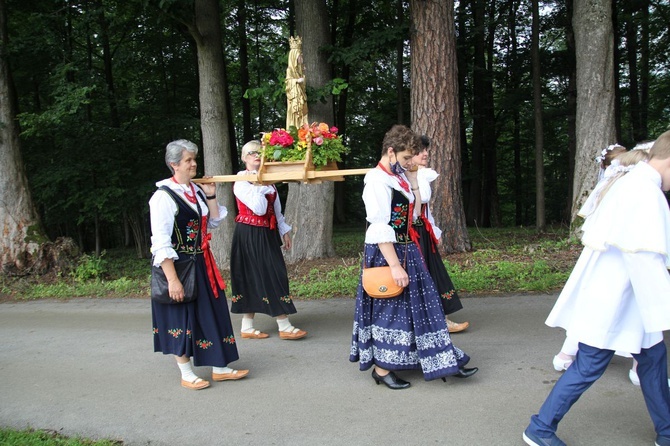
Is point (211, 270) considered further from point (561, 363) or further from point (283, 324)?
point (561, 363)

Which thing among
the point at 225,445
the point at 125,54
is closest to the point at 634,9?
the point at 125,54

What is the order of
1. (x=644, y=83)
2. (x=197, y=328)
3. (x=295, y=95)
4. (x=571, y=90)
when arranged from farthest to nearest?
1. (x=644, y=83)
2. (x=571, y=90)
3. (x=295, y=95)
4. (x=197, y=328)

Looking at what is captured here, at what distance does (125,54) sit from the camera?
1373 cm

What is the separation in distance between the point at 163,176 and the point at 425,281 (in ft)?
39.9

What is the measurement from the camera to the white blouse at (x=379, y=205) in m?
3.96

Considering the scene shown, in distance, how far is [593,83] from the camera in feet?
31.7

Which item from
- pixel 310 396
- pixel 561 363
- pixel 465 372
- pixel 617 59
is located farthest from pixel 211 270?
pixel 617 59

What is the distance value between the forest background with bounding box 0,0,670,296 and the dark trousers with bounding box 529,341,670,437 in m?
5.23

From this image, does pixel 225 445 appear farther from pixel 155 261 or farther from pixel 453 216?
pixel 453 216

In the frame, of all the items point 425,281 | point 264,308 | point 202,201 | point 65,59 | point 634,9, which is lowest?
point 264,308

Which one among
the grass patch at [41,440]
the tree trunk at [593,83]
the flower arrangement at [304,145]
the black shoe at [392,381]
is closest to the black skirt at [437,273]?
the flower arrangement at [304,145]

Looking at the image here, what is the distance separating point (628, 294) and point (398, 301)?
166 cm

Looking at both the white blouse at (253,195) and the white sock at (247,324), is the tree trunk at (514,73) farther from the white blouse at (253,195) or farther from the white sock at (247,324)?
the white sock at (247,324)

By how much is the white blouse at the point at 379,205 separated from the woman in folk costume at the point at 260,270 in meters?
1.84
